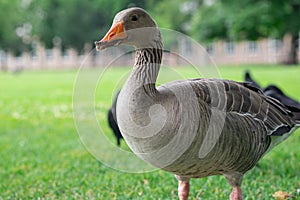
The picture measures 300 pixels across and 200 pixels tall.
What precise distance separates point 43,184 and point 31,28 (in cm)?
5466

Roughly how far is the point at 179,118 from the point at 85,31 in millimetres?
52182

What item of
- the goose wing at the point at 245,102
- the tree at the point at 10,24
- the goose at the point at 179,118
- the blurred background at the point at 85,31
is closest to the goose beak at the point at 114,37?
the goose at the point at 179,118

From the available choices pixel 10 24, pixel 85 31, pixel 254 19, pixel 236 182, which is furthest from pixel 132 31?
pixel 10 24

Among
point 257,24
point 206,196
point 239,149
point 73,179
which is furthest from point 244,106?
point 257,24

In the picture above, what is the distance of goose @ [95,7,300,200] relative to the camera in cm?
276

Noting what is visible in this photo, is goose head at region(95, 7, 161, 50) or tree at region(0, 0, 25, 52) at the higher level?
goose head at region(95, 7, 161, 50)

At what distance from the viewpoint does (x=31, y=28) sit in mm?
56219

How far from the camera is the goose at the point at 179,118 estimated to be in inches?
109

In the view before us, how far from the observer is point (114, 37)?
2691 millimetres

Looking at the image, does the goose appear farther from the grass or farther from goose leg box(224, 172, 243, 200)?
the grass

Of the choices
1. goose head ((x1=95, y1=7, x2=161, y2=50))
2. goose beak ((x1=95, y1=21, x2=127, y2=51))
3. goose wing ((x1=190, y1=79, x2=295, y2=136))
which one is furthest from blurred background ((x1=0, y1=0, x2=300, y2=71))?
goose beak ((x1=95, y1=21, x2=127, y2=51))

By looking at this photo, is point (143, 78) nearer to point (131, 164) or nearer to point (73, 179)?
point (131, 164)

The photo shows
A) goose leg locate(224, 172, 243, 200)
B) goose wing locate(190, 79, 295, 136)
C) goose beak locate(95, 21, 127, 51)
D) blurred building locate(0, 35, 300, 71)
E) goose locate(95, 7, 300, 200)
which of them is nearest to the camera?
goose beak locate(95, 21, 127, 51)

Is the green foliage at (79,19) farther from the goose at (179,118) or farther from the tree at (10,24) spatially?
the goose at (179,118)
